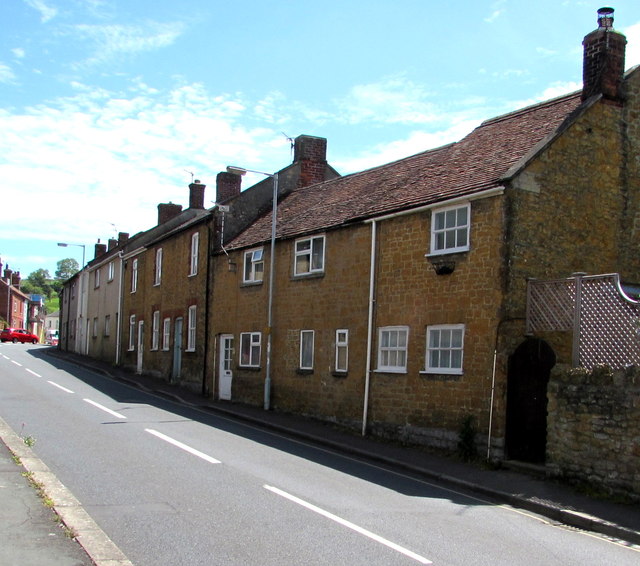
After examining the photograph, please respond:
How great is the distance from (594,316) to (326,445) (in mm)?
6698

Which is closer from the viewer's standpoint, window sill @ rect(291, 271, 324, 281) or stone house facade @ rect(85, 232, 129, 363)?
window sill @ rect(291, 271, 324, 281)

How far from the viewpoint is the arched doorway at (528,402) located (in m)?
14.1

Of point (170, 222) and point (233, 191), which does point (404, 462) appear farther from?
point (170, 222)

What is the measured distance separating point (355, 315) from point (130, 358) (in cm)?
2068

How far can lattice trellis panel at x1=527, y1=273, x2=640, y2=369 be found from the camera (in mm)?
11914

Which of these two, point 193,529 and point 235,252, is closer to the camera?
point 193,529

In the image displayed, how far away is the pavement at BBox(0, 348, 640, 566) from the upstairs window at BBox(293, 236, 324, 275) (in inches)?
169

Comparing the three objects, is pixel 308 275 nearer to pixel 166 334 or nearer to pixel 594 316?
pixel 594 316

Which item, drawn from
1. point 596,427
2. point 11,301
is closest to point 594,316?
point 596,427

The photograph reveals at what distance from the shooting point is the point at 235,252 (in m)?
25.1

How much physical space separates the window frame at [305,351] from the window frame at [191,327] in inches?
330

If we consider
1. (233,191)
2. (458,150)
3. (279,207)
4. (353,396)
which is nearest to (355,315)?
(353,396)

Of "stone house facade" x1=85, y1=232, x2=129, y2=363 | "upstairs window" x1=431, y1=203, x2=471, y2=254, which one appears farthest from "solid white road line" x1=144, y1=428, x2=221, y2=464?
"stone house facade" x1=85, y1=232, x2=129, y2=363

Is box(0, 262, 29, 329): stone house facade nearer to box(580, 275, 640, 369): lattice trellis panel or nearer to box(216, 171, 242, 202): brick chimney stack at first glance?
box(216, 171, 242, 202): brick chimney stack
